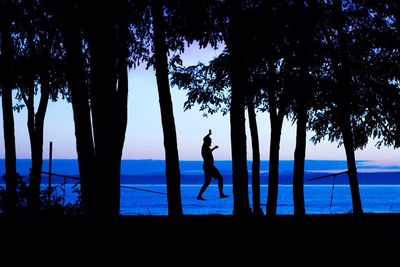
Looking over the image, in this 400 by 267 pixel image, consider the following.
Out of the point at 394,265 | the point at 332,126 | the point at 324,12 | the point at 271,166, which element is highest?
the point at 324,12

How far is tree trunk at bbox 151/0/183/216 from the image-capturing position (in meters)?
13.7

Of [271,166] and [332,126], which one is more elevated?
[332,126]

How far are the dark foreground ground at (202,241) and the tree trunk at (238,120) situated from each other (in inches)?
83.2

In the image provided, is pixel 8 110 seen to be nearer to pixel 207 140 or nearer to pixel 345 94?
pixel 207 140

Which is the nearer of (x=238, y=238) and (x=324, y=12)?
(x=238, y=238)

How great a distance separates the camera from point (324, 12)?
15.8 m

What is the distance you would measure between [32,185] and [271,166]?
7.10 meters

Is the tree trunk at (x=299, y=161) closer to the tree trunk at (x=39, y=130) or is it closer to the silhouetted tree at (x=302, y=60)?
the silhouetted tree at (x=302, y=60)

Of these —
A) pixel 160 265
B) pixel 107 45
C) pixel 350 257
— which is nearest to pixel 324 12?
pixel 107 45

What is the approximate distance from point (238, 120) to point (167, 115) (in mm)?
1711

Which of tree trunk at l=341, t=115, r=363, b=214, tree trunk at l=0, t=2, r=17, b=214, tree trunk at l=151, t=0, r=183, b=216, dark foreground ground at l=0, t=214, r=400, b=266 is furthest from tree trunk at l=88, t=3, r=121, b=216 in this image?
tree trunk at l=341, t=115, r=363, b=214

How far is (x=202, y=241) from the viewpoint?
358 inches

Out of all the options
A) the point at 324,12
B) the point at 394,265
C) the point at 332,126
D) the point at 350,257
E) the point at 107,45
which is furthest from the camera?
the point at 332,126

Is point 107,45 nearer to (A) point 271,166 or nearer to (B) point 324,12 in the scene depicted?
(B) point 324,12
